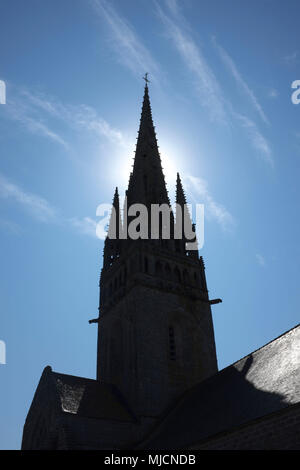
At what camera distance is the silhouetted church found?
1302 cm

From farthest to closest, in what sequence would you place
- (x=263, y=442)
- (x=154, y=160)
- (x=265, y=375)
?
(x=154, y=160), (x=265, y=375), (x=263, y=442)

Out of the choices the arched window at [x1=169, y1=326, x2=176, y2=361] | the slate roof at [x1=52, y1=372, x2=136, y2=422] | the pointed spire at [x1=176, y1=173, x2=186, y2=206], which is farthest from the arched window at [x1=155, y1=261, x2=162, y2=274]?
the slate roof at [x1=52, y1=372, x2=136, y2=422]

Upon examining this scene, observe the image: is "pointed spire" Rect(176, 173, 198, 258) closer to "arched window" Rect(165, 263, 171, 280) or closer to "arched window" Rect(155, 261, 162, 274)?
"arched window" Rect(165, 263, 171, 280)

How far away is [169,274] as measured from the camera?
24984mm

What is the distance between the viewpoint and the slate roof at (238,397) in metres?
12.7

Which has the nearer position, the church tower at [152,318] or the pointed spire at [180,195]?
the church tower at [152,318]

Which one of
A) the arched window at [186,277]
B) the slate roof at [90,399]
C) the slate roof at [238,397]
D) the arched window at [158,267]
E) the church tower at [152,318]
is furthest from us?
the arched window at [186,277]

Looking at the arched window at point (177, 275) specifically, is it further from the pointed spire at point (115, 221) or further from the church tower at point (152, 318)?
the pointed spire at point (115, 221)

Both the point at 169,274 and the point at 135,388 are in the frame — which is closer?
the point at 135,388

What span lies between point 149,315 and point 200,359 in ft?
12.4

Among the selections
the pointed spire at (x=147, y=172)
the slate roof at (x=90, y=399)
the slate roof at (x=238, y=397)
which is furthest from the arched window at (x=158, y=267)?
the slate roof at (x=238, y=397)

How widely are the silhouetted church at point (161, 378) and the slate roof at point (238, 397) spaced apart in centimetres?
6
